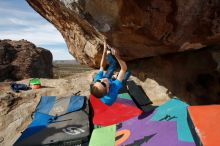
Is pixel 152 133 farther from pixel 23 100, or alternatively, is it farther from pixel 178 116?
pixel 23 100

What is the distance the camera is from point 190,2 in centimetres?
461

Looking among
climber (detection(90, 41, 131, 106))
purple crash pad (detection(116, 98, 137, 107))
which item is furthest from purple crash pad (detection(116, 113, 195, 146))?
purple crash pad (detection(116, 98, 137, 107))

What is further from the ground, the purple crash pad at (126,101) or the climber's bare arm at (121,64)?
the climber's bare arm at (121,64)

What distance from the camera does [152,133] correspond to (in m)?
5.72

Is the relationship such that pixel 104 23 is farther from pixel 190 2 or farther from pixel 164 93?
→ pixel 164 93

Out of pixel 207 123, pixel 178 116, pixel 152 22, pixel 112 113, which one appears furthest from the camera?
pixel 112 113

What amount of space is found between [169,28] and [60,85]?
812 centimetres

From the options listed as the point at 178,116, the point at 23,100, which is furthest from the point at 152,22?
the point at 23,100

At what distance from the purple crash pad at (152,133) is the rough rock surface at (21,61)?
16154 mm

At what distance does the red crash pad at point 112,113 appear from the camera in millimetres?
8664

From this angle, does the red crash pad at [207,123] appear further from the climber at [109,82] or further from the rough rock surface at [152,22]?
the climber at [109,82]

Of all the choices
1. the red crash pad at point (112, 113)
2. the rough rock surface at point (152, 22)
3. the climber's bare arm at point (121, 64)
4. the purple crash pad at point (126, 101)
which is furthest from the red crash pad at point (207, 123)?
the purple crash pad at point (126, 101)

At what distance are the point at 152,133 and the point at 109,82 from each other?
1359mm

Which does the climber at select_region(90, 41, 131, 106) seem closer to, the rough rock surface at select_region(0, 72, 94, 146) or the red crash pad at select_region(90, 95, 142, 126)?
the red crash pad at select_region(90, 95, 142, 126)
